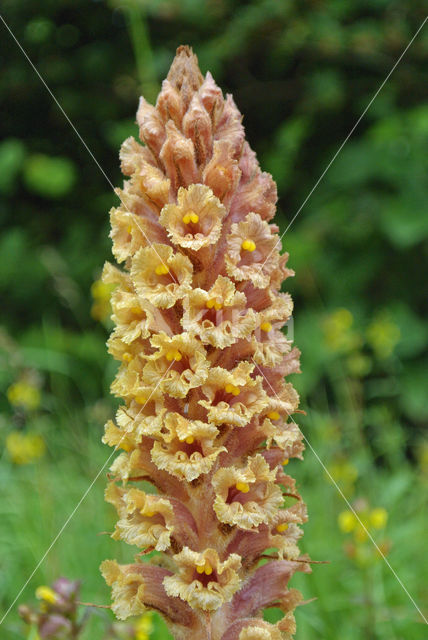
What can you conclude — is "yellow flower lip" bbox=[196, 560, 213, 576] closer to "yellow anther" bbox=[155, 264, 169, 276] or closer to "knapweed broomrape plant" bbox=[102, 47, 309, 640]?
"knapweed broomrape plant" bbox=[102, 47, 309, 640]

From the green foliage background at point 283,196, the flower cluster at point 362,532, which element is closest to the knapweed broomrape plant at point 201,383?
the flower cluster at point 362,532

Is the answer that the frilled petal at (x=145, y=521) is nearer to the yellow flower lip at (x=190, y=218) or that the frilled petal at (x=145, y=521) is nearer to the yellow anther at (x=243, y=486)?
the yellow anther at (x=243, y=486)

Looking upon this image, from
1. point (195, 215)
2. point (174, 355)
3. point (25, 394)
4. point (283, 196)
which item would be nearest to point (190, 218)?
point (195, 215)

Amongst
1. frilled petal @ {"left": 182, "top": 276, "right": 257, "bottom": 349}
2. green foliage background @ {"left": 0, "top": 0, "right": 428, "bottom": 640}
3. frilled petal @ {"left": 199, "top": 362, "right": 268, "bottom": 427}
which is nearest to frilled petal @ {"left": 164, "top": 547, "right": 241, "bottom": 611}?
frilled petal @ {"left": 199, "top": 362, "right": 268, "bottom": 427}

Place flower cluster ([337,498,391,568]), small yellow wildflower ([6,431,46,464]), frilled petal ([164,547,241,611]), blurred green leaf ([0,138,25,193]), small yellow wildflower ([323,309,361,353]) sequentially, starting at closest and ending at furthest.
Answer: frilled petal ([164,547,241,611]) → flower cluster ([337,498,391,568]) → small yellow wildflower ([6,431,46,464]) → small yellow wildflower ([323,309,361,353]) → blurred green leaf ([0,138,25,193])

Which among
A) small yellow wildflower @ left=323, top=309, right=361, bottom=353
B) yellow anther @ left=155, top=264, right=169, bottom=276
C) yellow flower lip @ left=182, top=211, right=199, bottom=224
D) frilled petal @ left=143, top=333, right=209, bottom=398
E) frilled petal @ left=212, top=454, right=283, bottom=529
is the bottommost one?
frilled petal @ left=212, top=454, right=283, bottom=529

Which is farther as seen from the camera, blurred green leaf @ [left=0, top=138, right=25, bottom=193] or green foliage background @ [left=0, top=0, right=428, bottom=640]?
blurred green leaf @ [left=0, top=138, right=25, bottom=193]

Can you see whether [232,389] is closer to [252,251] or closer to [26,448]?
[252,251]
